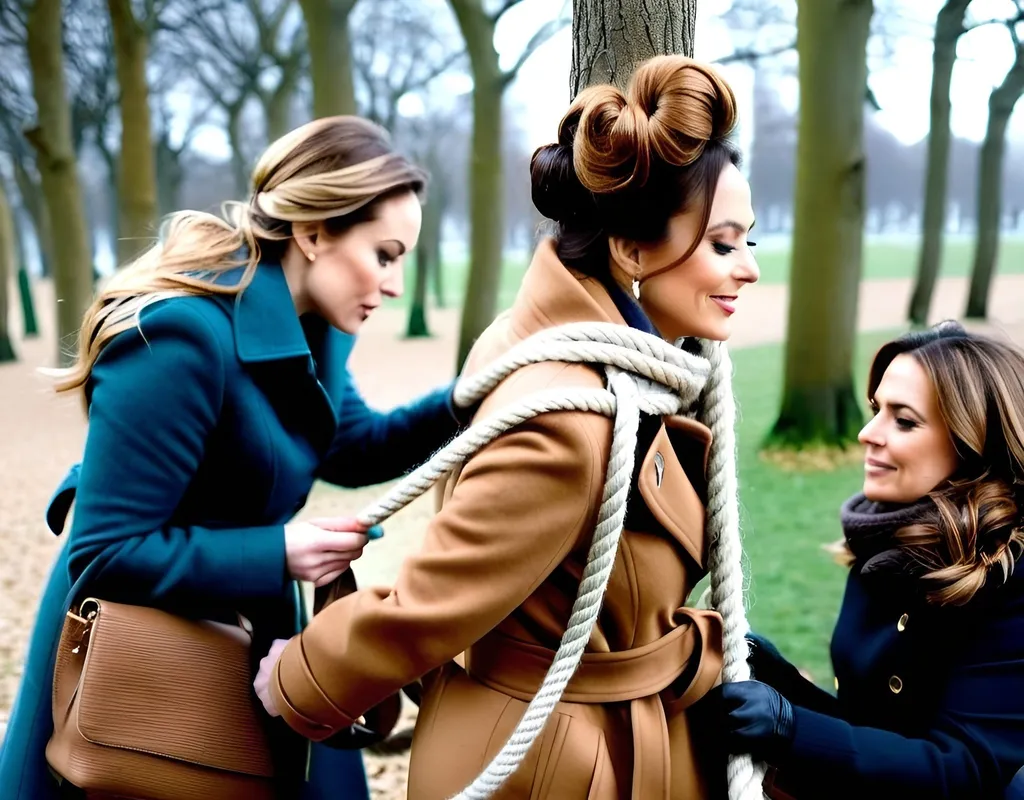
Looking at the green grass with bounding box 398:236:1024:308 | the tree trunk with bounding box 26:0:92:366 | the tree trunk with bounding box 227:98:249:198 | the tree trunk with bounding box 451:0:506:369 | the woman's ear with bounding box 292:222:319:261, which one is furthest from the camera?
the green grass with bounding box 398:236:1024:308

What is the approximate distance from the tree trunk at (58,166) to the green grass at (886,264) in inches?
599

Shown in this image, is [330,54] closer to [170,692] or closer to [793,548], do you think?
[793,548]

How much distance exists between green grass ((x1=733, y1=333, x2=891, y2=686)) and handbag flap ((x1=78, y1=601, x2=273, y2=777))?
191cm

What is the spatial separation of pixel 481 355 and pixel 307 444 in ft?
1.69

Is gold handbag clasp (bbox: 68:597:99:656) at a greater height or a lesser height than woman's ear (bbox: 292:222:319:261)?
lesser

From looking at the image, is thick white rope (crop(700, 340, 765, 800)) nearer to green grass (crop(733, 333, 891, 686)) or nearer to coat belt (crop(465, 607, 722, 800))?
coat belt (crop(465, 607, 722, 800))

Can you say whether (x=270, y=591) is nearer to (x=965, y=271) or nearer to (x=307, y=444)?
(x=307, y=444)

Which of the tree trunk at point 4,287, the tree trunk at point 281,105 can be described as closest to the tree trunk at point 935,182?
the tree trunk at point 281,105

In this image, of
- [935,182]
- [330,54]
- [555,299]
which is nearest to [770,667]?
[555,299]

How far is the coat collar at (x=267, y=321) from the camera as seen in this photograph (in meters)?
1.93

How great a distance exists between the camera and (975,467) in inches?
76.7

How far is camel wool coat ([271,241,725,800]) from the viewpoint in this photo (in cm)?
152

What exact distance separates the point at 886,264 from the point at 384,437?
132 ft

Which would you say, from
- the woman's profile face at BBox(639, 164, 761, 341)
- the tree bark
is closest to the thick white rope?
the woman's profile face at BBox(639, 164, 761, 341)
